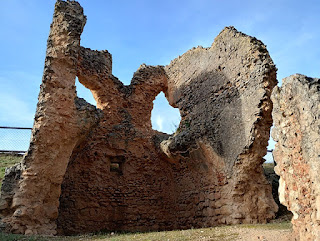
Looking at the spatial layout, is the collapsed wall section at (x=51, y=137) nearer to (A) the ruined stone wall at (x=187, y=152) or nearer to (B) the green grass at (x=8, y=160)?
(A) the ruined stone wall at (x=187, y=152)

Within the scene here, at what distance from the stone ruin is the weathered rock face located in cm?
336

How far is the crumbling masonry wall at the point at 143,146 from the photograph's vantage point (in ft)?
25.9

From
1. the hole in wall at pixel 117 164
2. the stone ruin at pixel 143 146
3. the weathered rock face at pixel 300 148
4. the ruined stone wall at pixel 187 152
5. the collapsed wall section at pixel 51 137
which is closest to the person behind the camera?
the weathered rock face at pixel 300 148

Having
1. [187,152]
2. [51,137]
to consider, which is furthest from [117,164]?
[51,137]

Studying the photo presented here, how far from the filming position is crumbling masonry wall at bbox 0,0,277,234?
7902 millimetres

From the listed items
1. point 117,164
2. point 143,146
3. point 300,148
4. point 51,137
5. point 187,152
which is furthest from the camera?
point 143,146

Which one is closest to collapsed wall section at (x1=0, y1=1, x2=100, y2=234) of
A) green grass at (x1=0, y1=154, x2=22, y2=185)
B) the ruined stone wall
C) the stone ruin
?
the stone ruin

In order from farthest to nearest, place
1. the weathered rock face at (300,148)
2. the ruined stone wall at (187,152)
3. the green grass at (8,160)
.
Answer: the green grass at (8,160) < the ruined stone wall at (187,152) < the weathered rock face at (300,148)

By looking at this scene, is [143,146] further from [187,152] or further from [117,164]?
[187,152]

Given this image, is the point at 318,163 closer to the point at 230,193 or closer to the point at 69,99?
the point at 230,193

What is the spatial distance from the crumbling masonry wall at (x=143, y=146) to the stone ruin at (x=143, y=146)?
3cm

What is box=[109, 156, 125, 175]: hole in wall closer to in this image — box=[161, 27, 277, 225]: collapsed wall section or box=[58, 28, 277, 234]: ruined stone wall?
box=[58, 28, 277, 234]: ruined stone wall

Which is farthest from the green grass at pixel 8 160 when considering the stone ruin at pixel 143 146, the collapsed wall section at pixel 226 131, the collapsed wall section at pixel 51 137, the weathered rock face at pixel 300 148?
the weathered rock face at pixel 300 148

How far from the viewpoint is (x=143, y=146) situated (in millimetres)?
11320
